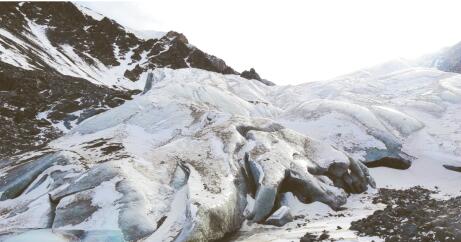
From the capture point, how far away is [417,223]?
19.7 metres

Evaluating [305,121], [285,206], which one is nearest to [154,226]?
[285,206]

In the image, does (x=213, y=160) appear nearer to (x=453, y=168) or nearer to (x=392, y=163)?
(x=392, y=163)

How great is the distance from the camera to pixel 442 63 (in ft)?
397

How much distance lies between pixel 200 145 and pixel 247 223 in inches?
313

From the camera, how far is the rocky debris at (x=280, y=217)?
80.0ft

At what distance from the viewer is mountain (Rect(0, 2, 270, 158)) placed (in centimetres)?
5309

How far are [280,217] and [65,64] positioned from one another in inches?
3457

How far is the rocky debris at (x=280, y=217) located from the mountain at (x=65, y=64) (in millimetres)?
23085

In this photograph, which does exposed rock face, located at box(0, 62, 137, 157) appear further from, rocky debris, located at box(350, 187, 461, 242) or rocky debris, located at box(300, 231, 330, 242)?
rocky debris, located at box(350, 187, 461, 242)

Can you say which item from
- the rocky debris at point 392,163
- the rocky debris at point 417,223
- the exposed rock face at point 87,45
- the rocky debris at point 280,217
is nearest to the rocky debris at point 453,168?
the rocky debris at point 392,163

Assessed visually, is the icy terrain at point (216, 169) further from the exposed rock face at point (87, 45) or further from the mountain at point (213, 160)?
the exposed rock face at point (87, 45)

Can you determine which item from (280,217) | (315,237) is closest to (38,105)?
(280,217)

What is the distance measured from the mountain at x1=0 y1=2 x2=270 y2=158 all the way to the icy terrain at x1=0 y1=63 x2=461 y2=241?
10.6 m

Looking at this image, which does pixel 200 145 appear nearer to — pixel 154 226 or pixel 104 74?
pixel 154 226
